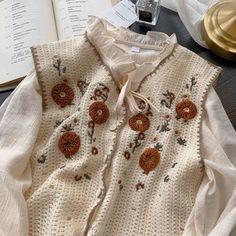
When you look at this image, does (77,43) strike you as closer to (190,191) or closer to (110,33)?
(110,33)

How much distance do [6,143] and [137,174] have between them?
20 centimetres

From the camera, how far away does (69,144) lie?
2.10ft

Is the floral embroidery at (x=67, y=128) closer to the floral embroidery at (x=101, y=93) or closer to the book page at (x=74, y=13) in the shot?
the floral embroidery at (x=101, y=93)

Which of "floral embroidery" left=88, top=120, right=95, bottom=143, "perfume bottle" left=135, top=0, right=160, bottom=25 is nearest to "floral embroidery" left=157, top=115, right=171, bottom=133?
"floral embroidery" left=88, top=120, right=95, bottom=143

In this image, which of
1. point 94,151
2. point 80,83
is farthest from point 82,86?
point 94,151

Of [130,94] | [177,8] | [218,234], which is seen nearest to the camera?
[218,234]

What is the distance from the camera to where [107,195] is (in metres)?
0.61

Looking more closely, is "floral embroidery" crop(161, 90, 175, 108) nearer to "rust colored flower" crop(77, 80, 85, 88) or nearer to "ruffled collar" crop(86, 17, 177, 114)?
"ruffled collar" crop(86, 17, 177, 114)

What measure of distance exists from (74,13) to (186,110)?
1.01 ft

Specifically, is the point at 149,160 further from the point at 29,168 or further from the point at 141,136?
the point at 29,168

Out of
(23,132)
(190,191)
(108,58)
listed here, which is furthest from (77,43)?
(190,191)

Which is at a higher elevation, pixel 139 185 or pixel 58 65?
pixel 58 65

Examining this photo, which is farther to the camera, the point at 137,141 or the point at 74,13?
the point at 74,13

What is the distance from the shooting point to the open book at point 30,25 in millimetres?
752
